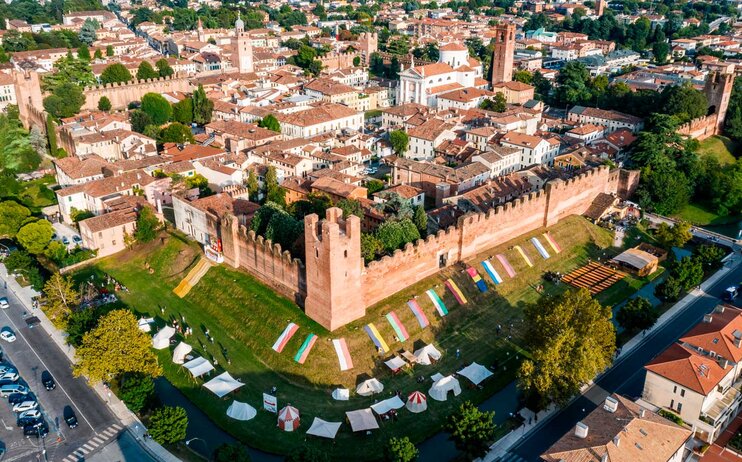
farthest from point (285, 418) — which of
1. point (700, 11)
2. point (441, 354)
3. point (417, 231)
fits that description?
point (700, 11)

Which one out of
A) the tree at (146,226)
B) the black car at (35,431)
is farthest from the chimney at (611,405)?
the tree at (146,226)

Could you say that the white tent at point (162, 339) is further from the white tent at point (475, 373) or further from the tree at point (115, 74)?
the tree at point (115, 74)

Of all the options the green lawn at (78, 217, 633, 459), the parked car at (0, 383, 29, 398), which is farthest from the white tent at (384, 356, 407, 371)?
the parked car at (0, 383, 29, 398)

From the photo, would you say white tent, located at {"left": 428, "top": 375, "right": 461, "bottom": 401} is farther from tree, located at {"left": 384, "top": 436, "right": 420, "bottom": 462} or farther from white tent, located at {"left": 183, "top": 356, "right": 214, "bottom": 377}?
white tent, located at {"left": 183, "top": 356, "right": 214, "bottom": 377}

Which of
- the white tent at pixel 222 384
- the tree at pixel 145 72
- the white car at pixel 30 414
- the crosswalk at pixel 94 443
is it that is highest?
the tree at pixel 145 72

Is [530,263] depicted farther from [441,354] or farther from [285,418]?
[285,418]

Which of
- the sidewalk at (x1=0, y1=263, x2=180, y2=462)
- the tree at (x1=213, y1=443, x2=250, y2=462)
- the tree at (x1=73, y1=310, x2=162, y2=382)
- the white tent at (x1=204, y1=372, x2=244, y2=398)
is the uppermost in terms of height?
the tree at (x1=73, y1=310, x2=162, y2=382)
